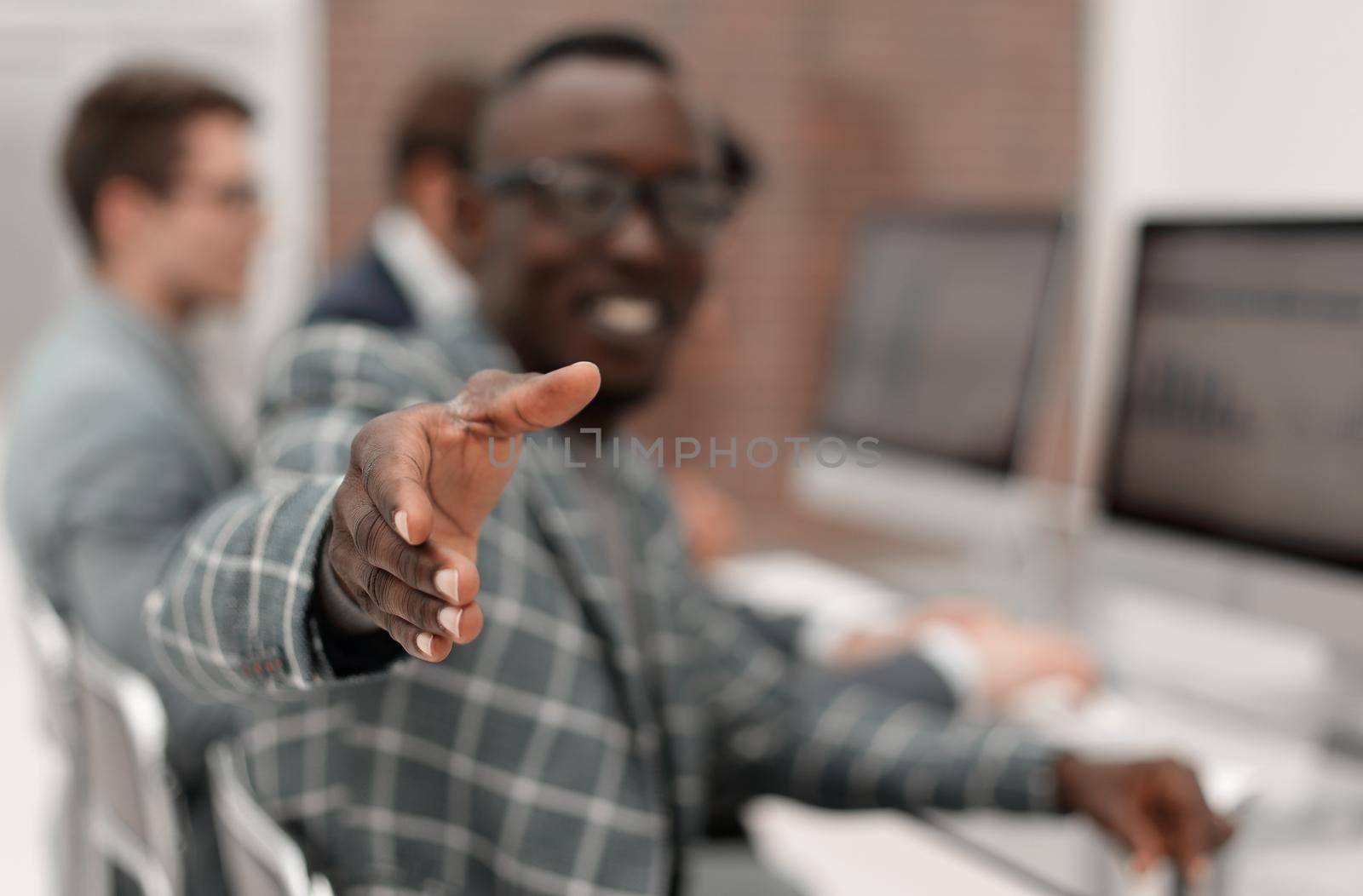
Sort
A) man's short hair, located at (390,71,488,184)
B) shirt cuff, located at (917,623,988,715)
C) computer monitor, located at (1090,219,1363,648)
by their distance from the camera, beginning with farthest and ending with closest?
man's short hair, located at (390,71,488,184) → shirt cuff, located at (917,623,988,715) → computer monitor, located at (1090,219,1363,648)

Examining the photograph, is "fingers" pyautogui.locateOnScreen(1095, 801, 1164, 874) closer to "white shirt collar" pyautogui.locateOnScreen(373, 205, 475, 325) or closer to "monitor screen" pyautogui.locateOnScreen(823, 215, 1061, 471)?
"monitor screen" pyautogui.locateOnScreen(823, 215, 1061, 471)

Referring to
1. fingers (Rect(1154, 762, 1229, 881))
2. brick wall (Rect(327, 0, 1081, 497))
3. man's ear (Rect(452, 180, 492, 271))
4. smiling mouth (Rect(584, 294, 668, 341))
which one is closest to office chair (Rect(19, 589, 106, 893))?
man's ear (Rect(452, 180, 492, 271))

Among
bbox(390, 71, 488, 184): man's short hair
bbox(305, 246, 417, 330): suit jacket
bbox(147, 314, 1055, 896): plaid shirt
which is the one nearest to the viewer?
bbox(147, 314, 1055, 896): plaid shirt

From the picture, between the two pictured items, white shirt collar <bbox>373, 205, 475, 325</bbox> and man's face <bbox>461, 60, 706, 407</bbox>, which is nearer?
man's face <bbox>461, 60, 706, 407</bbox>

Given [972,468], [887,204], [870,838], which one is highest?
[887,204]

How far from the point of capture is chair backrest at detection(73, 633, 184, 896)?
1048 mm

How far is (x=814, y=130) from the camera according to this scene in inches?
151

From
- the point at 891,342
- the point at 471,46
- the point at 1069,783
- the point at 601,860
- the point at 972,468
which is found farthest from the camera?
the point at 471,46

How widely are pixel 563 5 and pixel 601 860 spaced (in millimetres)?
3084

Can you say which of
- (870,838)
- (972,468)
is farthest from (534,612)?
(972,468)

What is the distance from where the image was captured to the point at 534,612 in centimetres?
91

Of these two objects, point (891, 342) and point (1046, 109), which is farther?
point (1046, 109)

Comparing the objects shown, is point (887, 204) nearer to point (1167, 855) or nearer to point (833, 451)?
point (833, 451)

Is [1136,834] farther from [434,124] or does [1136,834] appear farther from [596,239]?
[434,124]
